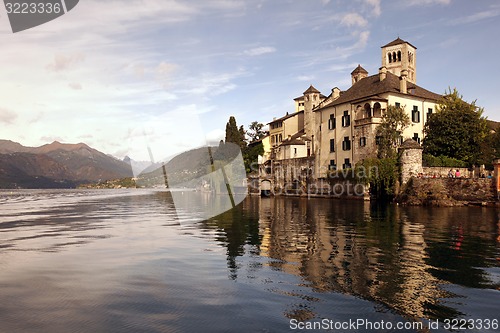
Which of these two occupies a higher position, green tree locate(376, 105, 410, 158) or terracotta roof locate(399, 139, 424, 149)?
green tree locate(376, 105, 410, 158)

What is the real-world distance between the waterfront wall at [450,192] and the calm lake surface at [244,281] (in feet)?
91.6

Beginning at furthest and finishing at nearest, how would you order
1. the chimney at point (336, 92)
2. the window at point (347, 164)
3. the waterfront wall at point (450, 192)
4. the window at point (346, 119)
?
the chimney at point (336, 92) → the window at point (346, 119) → the window at point (347, 164) → the waterfront wall at point (450, 192)

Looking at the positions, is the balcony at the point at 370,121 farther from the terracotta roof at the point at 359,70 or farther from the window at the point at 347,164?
the terracotta roof at the point at 359,70

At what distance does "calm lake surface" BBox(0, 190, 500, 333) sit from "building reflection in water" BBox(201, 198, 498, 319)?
0.05m

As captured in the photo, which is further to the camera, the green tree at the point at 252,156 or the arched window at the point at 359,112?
the green tree at the point at 252,156

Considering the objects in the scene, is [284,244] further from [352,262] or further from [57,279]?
[57,279]

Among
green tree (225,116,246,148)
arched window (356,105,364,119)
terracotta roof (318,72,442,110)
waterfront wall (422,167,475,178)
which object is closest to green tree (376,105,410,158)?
terracotta roof (318,72,442,110)

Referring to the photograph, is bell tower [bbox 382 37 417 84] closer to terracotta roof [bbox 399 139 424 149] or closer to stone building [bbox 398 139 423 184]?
terracotta roof [bbox 399 139 424 149]

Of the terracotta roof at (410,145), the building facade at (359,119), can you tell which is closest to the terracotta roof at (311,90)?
the building facade at (359,119)

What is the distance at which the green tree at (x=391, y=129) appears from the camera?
6009cm

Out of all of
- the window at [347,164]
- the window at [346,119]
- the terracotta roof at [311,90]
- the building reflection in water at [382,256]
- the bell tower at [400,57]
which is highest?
the bell tower at [400,57]

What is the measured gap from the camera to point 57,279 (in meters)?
12.8

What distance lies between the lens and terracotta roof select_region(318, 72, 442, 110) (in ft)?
214

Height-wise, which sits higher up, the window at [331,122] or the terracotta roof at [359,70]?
the terracotta roof at [359,70]
